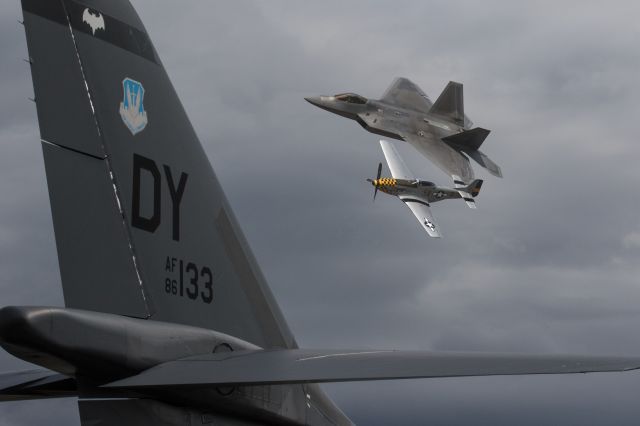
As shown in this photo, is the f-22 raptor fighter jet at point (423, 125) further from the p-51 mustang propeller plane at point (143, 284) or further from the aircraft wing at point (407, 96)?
the p-51 mustang propeller plane at point (143, 284)

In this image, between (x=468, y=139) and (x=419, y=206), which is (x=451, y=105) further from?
(x=419, y=206)

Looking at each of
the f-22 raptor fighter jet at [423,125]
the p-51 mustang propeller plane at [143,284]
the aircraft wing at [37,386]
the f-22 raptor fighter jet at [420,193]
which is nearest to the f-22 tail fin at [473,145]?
the f-22 raptor fighter jet at [423,125]

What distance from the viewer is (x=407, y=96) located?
48.5m

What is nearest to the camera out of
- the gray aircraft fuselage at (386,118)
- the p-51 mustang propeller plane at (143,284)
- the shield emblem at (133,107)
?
the p-51 mustang propeller plane at (143,284)

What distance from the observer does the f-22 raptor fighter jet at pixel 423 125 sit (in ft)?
150

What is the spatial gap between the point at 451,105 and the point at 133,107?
4071 centimetres

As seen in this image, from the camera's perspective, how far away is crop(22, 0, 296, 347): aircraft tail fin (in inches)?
300

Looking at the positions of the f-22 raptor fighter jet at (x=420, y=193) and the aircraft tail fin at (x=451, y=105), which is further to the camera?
the f-22 raptor fighter jet at (x=420, y=193)

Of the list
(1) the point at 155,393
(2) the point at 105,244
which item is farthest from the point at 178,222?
(1) the point at 155,393

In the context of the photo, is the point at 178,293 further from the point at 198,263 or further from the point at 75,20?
the point at 75,20

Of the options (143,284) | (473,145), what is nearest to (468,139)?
(473,145)

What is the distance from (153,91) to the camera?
8.88 m

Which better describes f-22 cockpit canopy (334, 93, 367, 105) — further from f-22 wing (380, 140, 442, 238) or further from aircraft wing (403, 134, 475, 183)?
f-22 wing (380, 140, 442, 238)

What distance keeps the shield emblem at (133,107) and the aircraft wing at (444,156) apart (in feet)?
120
